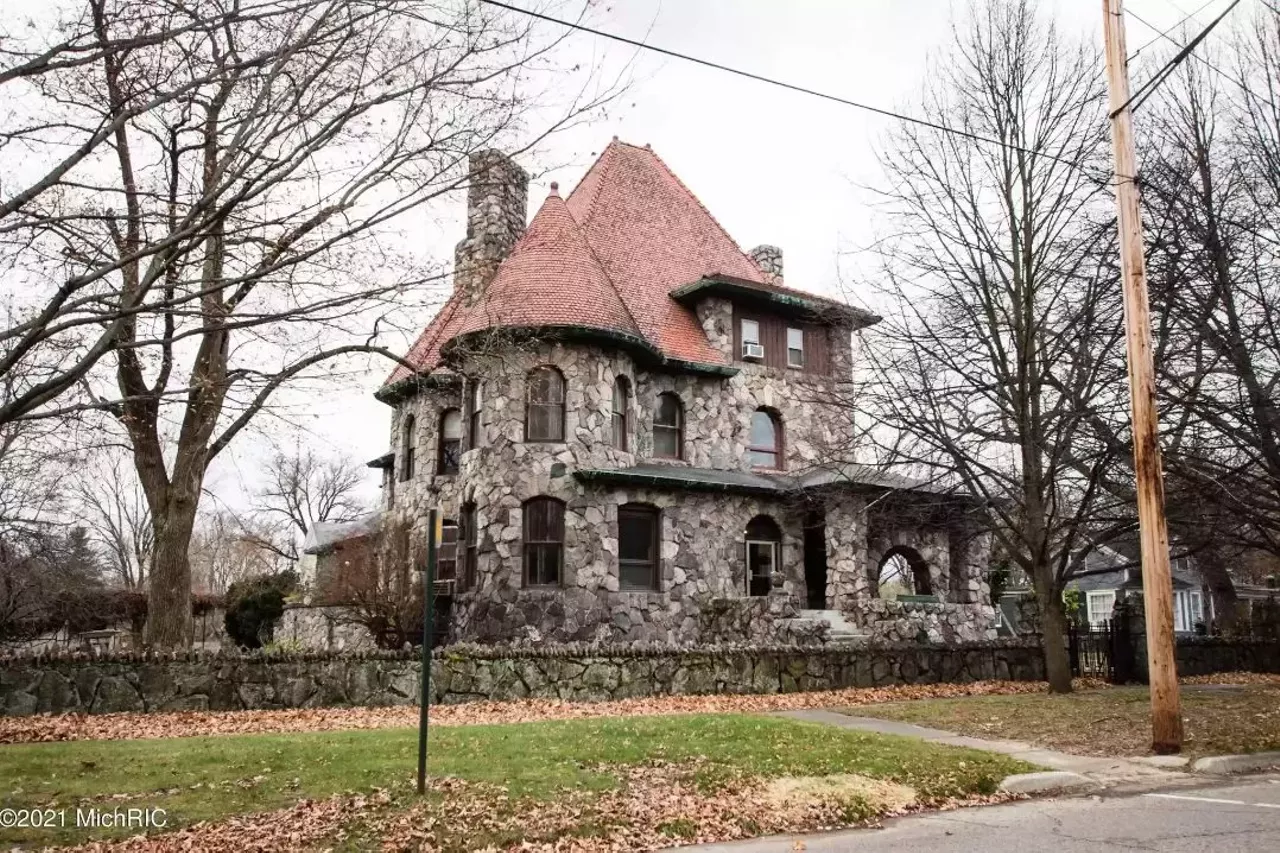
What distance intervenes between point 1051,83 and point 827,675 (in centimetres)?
1130

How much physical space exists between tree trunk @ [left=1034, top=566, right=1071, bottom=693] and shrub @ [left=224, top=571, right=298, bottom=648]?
65.6ft

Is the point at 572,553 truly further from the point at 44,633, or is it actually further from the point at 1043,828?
the point at 44,633

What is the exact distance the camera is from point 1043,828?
7270 millimetres

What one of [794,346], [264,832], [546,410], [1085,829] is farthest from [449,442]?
[1085,829]

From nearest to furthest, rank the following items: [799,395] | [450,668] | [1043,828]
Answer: [1043,828] < [450,668] < [799,395]

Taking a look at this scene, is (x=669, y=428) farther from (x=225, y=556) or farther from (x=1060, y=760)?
(x=225, y=556)

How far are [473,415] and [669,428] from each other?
15.7 feet

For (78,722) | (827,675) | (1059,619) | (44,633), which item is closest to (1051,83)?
(1059,619)

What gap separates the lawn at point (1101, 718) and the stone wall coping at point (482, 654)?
8.01 feet

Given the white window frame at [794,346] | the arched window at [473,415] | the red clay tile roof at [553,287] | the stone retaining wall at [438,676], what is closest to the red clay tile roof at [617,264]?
the red clay tile roof at [553,287]

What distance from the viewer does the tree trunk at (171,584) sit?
1596 cm

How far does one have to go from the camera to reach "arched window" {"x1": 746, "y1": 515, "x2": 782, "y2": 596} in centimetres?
2328

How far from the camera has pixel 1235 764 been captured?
32.4 feet

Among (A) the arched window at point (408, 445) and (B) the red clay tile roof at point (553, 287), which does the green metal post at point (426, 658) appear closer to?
(B) the red clay tile roof at point (553, 287)
